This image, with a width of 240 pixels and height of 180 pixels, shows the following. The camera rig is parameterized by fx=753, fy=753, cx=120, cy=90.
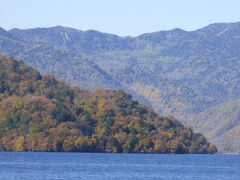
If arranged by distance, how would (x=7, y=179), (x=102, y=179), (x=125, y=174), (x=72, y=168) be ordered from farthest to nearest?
(x=72, y=168) → (x=125, y=174) → (x=102, y=179) → (x=7, y=179)

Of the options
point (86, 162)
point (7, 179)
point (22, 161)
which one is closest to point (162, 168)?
point (86, 162)

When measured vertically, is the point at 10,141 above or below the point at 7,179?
below

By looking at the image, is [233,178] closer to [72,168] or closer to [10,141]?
[72,168]

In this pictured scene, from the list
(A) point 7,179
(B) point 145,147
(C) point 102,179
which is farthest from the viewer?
(B) point 145,147

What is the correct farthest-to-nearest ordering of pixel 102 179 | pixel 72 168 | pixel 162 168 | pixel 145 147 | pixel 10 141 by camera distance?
pixel 145 147, pixel 10 141, pixel 162 168, pixel 72 168, pixel 102 179

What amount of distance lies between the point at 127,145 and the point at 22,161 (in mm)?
55903

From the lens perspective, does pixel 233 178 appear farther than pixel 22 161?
No

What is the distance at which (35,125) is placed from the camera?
7259 inches

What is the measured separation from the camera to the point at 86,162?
146 metres

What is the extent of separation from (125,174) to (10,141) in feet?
235

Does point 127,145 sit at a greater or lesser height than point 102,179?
lesser

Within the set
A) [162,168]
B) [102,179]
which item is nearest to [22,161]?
[162,168]

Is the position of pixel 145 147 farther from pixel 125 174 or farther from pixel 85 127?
pixel 125 174

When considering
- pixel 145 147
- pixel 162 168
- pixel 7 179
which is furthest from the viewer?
pixel 145 147
